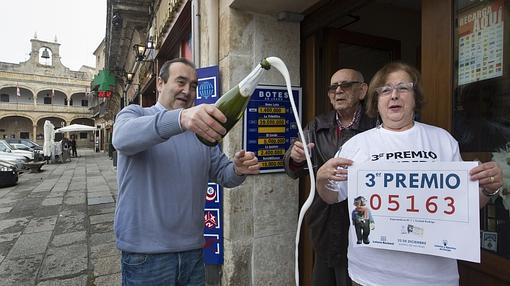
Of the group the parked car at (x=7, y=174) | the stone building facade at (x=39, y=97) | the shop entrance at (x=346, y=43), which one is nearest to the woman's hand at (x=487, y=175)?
the shop entrance at (x=346, y=43)

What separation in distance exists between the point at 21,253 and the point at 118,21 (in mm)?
6410

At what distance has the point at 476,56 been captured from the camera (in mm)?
1720

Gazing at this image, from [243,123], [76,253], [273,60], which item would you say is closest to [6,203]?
[76,253]

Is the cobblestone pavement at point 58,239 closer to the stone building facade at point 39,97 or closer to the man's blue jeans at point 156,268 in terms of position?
the man's blue jeans at point 156,268

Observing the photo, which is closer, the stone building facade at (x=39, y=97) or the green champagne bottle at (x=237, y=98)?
the green champagne bottle at (x=237, y=98)

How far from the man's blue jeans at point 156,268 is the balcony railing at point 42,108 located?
5368 centimetres

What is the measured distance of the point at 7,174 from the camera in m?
10.6

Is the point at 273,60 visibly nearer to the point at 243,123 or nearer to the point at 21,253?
the point at 243,123

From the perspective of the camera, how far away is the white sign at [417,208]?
1163 millimetres

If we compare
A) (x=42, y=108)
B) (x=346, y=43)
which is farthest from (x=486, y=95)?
(x=42, y=108)

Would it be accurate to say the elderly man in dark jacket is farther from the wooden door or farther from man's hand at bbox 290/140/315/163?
the wooden door

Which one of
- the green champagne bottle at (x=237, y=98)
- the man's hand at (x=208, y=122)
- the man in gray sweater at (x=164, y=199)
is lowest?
the man in gray sweater at (x=164, y=199)

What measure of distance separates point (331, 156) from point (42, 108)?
55.3m

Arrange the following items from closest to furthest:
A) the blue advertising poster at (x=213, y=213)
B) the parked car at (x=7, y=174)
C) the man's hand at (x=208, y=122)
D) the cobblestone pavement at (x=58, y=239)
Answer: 1. the man's hand at (x=208, y=122)
2. the blue advertising poster at (x=213, y=213)
3. the cobblestone pavement at (x=58, y=239)
4. the parked car at (x=7, y=174)
